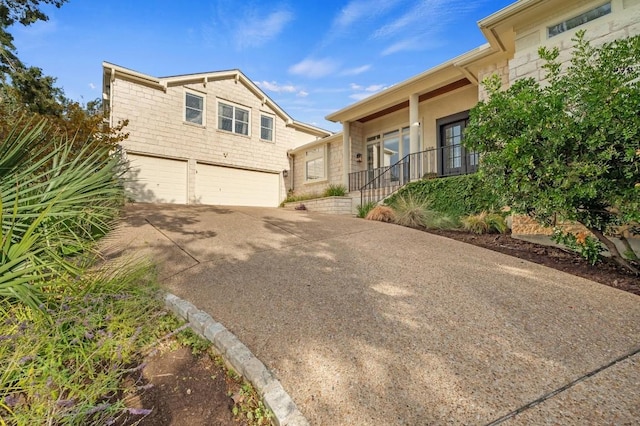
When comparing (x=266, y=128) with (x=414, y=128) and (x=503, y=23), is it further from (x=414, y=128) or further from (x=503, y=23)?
(x=503, y=23)

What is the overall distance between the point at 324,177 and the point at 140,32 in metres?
7.99

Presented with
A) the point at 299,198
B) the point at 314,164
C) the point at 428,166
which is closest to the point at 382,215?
the point at 428,166

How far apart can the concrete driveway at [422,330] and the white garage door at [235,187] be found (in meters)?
8.51

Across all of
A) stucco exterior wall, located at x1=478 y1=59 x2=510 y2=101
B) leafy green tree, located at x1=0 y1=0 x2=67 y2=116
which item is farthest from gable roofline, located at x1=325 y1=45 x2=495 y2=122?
leafy green tree, located at x1=0 y1=0 x2=67 y2=116

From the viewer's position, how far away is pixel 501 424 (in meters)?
1.45

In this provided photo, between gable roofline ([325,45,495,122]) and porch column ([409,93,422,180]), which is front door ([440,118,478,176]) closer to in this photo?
porch column ([409,93,422,180])

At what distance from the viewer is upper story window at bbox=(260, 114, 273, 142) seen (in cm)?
1453

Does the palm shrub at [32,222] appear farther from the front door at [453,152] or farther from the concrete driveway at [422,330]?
the front door at [453,152]

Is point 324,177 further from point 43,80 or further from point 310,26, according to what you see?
point 43,80

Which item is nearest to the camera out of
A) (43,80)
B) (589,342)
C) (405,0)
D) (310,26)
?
(589,342)

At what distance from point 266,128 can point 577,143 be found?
1296 cm

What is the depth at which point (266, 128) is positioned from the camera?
14.7 metres

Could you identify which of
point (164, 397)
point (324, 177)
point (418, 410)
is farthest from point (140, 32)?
point (418, 410)

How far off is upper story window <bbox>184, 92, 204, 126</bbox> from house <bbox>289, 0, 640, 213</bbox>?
4.57 meters
